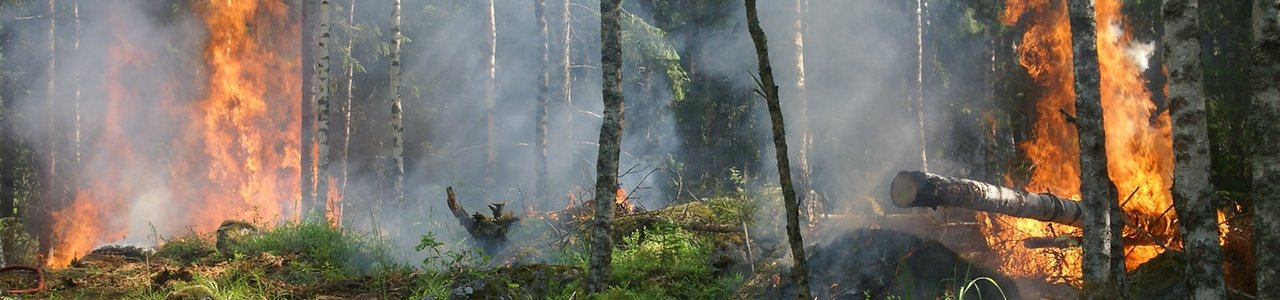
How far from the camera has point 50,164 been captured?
689 inches

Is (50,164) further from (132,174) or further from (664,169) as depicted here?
(664,169)

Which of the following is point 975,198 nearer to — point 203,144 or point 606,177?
point 606,177

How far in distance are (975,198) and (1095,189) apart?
121 centimetres

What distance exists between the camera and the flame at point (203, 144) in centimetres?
1808

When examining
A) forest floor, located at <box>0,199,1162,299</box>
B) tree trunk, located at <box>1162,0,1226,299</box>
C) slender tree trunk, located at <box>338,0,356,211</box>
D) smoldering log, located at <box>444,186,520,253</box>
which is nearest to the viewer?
tree trunk, located at <box>1162,0,1226,299</box>

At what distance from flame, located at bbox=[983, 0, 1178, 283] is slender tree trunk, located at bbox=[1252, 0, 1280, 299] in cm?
335

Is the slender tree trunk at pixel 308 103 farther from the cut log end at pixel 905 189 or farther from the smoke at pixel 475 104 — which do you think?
the cut log end at pixel 905 189

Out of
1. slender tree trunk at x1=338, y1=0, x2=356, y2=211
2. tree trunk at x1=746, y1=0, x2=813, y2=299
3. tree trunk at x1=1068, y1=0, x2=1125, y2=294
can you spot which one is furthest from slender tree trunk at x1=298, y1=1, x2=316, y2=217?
tree trunk at x1=1068, y1=0, x2=1125, y2=294

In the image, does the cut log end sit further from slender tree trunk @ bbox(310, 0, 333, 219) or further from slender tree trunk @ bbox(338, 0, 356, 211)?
slender tree trunk @ bbox(338, 0, 356, 211)

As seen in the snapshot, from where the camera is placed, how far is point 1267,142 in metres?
5.34

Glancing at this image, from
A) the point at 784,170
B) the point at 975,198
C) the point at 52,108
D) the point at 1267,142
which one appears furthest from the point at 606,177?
the point at 52,108

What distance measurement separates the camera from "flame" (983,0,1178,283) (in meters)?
9.05

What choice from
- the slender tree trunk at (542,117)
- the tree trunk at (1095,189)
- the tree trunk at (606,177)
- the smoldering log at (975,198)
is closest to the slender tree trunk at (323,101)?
the slender tree trunk at (542,117)

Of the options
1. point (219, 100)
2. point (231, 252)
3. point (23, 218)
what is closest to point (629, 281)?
point (231, 252)
